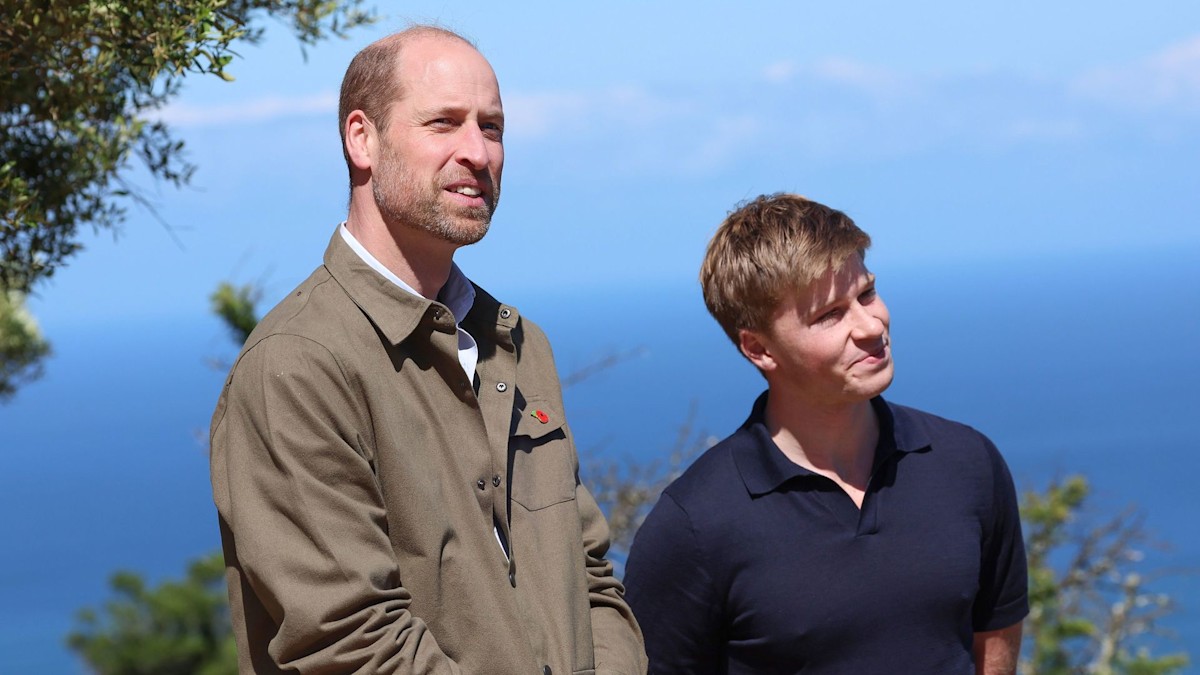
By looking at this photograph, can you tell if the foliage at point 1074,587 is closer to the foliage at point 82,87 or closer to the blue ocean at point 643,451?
the foliage at point 82,87

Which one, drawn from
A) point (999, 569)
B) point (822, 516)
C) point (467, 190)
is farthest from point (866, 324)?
point (467, 190)

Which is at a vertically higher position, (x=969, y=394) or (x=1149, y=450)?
(x=969, y=394)

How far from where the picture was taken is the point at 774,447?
10.0ft

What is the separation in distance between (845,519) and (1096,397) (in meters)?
157

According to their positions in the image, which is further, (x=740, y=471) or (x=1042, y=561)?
(x=1042, y=561)

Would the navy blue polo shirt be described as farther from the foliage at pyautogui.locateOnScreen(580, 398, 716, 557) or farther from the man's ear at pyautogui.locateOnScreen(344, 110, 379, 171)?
the foliage at pyautogui.locateOnScreen(580, 398, 716, 557)

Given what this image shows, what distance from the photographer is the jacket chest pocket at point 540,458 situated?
2443 mm

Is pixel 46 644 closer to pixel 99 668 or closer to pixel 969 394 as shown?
pixel 99 668

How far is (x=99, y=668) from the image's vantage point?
13.8 meters

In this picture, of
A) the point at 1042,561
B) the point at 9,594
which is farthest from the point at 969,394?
the point at 1042,561

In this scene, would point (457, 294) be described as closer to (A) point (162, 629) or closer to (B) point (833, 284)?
(B) point (833, 284)

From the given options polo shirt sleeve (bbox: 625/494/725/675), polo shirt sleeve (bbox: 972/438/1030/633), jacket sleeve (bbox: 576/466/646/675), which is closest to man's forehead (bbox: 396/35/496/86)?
jacket sleeve (bbox: 576/466/646/675)

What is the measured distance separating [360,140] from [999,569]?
66.6 inches

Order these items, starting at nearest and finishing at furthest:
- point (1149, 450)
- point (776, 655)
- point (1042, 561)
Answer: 1. point (776, 655)
2. point (1042, 561)
3. point (1149, 450)
